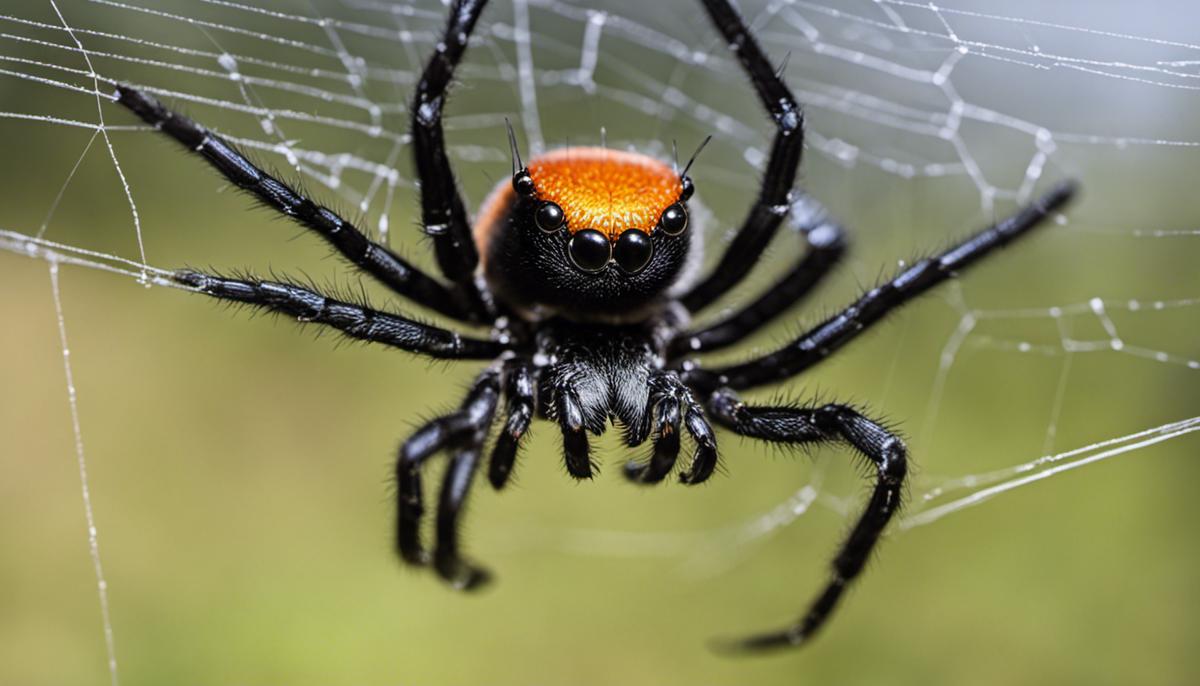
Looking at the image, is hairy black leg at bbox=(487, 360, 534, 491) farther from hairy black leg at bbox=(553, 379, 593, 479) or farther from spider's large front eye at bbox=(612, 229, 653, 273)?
spider's large front eye at bbox=(612, 229, 653, 273)

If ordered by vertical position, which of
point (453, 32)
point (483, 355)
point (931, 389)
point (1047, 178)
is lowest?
point (931, 389)

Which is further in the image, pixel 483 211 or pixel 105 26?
pixel 105 26

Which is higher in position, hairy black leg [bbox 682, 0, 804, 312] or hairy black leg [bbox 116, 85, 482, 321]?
hairy black leg [bbox 116, 85, 482, 321]

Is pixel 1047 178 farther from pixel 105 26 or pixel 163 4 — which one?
pixel 105 26

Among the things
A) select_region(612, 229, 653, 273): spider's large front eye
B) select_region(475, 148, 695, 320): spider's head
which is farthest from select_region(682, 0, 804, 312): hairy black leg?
select_region(612, 229, 653, 273): spider's large front eye

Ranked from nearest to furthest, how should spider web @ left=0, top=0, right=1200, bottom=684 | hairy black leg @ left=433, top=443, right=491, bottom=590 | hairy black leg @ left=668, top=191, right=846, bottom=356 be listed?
hairy black leg @ left=433, top=443, right=491, bottom=590, hairy black leg @ left=668, top=191, right=846, bottom=356, spider web @ left=0, top=0, right=1200, bottom=684

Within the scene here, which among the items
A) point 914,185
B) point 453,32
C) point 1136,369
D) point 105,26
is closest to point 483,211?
point 453,32
